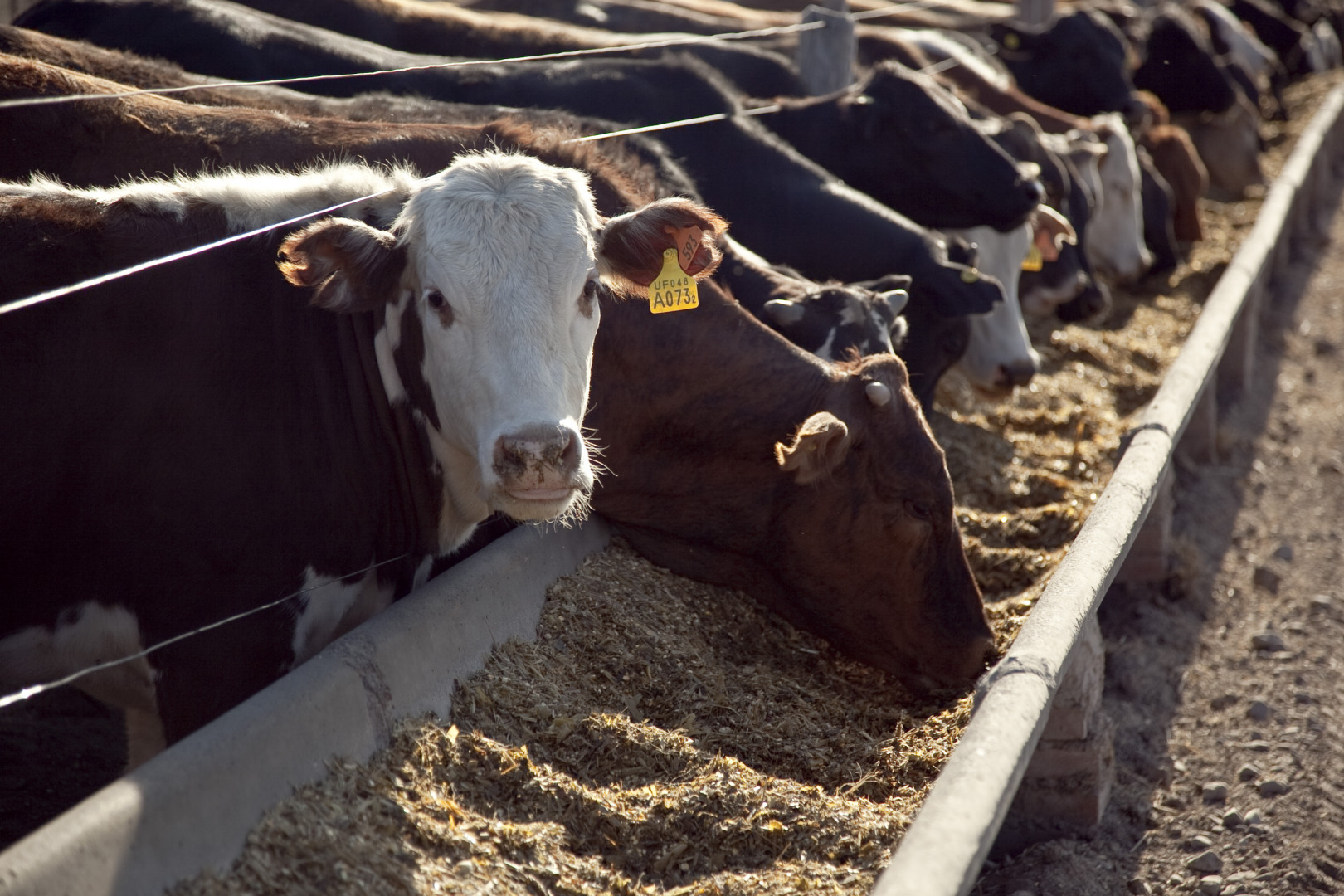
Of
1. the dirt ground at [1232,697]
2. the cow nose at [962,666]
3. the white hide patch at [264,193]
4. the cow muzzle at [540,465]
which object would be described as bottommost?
the dirt ground at [1232,697]

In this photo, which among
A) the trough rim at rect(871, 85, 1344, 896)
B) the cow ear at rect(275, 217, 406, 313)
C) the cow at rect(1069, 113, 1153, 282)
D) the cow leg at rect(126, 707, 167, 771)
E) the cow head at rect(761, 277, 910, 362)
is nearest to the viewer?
the trough rim at rect(871, 85, 1344, 896)

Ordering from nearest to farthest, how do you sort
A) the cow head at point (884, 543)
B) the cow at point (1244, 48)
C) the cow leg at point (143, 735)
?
1. the cow leg at point (143, 735)
2. the cow head at point (884, 543)
3. the cow at point (1244, 48)

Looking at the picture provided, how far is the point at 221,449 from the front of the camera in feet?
9.54

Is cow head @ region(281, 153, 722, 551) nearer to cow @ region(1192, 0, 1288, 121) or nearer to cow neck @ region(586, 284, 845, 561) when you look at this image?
cow neck @ region(586, 284, 845, 561)

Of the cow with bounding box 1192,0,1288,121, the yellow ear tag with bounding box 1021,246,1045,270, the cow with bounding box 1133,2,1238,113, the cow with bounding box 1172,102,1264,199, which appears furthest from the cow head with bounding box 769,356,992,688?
the cow with bounding box 1192,0,1288,121

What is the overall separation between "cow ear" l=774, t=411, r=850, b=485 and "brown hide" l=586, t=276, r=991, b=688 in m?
0.04

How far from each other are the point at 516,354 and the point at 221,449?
74 cm

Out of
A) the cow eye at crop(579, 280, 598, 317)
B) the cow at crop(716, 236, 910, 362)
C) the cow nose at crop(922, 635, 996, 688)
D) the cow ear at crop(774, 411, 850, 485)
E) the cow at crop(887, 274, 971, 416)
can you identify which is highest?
the cow eye at crop(579, 280, 598, 317)

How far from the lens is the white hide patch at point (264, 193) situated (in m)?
3.02

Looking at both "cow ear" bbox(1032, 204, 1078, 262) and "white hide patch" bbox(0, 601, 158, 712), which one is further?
"cow ear" bbox(1032, 204, 1078, 262)

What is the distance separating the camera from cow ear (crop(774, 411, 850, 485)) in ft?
11.7

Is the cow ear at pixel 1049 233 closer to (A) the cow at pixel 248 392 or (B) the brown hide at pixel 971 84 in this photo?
(B) the brown hide at pixel 971 84

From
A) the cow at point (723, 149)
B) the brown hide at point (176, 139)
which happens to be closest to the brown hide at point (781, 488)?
the brown hide at point (176, 139)

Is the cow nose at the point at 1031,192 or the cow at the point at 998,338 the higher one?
the cow nose at the point at 1031,192
